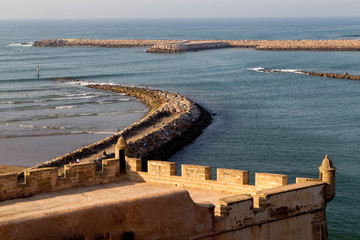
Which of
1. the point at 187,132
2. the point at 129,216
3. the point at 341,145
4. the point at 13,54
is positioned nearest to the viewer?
the point at 129,216

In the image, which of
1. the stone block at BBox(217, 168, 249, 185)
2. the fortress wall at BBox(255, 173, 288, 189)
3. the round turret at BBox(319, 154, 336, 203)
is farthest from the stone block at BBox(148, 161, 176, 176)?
the round turret at BBox(319, 154, 336, 203)

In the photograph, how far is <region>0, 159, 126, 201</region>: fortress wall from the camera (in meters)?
11.8

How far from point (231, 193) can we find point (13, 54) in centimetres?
13313

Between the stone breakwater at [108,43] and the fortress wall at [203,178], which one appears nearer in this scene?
the fortress wall at [203,178]

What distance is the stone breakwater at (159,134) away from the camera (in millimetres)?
37219

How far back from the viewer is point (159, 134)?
42312 mm

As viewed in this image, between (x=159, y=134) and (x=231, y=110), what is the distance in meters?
15.6

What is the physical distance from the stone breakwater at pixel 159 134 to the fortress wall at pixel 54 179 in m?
21.7

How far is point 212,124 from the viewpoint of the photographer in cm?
4909

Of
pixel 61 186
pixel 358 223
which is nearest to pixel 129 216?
pixel 61 186

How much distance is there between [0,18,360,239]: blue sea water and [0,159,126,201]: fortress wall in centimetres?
1278

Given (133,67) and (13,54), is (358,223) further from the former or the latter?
(13,54)

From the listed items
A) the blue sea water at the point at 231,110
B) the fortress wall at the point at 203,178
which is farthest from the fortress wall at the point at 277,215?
the blue sea water at the point at 231,110

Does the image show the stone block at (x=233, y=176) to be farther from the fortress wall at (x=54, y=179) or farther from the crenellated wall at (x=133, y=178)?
the fortress wall at (x=54, y=179)
